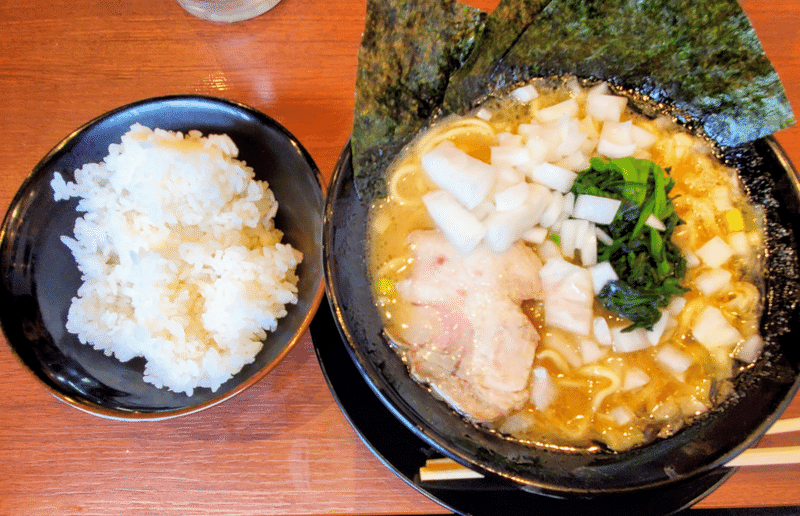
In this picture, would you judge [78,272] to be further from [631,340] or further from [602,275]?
[631,340]

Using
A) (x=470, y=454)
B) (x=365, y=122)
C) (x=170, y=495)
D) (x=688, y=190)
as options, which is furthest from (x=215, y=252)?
(x=688, y=190)

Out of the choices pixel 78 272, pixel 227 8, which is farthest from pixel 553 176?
pixel 78 272

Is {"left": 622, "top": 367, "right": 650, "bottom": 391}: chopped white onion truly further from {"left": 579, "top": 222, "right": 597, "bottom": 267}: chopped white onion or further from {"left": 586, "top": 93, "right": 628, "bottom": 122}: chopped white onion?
{"left": 586, "top": 93, "right": 628, "bottom": 122}: chopped white onion

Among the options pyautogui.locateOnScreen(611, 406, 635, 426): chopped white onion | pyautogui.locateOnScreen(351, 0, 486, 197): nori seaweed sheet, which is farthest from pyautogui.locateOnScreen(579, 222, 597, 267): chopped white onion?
pyautogui.locateOnScreen(351, 0, 486, 197): nori seaweed sheet

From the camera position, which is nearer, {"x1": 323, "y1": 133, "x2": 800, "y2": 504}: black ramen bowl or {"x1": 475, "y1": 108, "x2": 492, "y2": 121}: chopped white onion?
{"x1": 323, "y1": 133, "x2": 800, "y2": 504}: black ramen bowl

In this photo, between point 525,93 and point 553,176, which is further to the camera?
point 525,93
